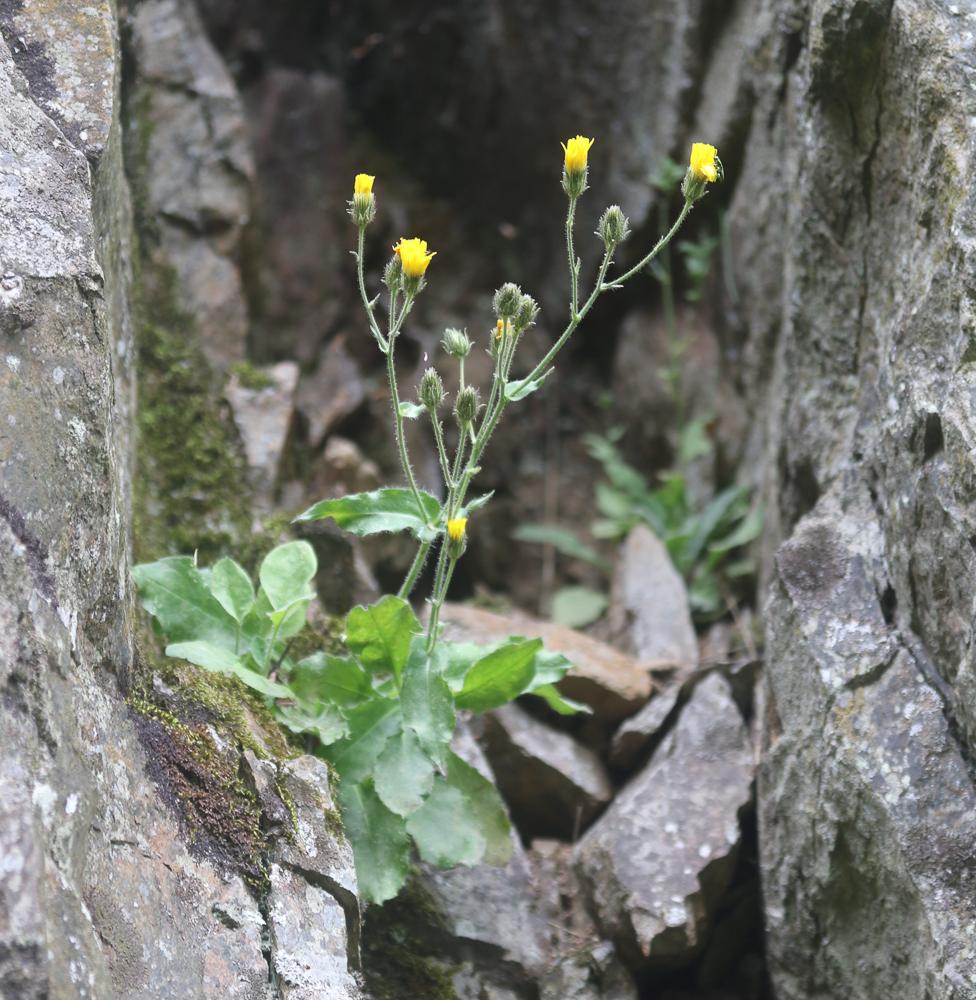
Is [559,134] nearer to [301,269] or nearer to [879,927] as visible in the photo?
[301,269]

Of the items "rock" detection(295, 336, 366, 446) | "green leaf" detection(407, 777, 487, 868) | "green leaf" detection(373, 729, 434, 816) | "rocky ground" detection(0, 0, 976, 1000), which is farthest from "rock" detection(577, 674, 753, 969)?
"rock" detection(295, 336, 366, 446)

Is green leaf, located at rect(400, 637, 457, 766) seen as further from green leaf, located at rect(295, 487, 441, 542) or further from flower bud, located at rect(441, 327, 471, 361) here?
flower bud, located at rect(441, 327, 471, 361)

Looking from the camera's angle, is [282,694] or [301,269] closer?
[282,694]

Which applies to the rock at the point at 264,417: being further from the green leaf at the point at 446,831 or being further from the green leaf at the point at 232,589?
the green leaf at the point at 446,831

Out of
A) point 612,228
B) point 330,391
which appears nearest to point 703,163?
point 612,228

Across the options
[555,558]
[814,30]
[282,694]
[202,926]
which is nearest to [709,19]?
[814,30]
